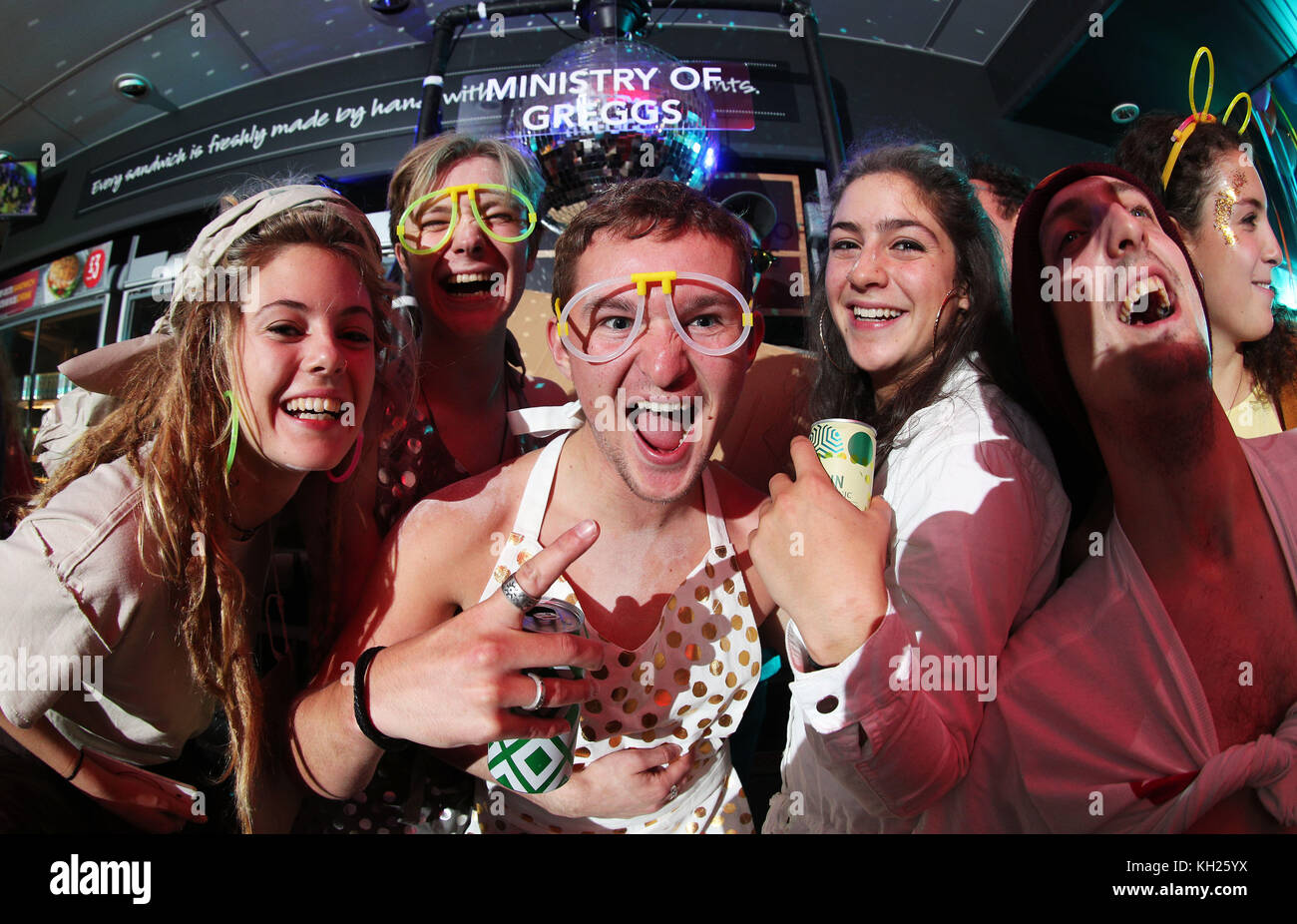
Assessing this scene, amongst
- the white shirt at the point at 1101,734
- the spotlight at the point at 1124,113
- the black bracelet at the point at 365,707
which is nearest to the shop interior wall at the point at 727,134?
the spotlight at the point at 1124,113

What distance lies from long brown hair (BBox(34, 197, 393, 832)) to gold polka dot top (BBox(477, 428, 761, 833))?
547mm

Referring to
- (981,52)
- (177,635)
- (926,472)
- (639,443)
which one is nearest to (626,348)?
(639,443)

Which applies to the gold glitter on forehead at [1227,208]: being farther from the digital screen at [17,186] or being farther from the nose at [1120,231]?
the digital screen at [17,186]

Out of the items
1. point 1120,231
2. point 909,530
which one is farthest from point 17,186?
point 1120,231

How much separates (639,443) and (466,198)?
3.83 feet

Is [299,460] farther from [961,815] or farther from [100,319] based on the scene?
[961,815]

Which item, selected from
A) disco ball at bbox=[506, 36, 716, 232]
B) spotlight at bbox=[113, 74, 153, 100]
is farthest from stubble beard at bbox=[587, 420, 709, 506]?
spotlight at bbox=[113, 74, 153, 100]

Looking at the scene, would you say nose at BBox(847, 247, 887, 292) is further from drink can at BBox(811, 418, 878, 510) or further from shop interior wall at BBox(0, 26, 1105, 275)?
shop interior wall at BBox(0, 26, 1105, 275)

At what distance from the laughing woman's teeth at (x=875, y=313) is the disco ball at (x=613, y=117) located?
787 millimetres

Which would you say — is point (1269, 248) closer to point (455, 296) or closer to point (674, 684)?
point (674, 684)

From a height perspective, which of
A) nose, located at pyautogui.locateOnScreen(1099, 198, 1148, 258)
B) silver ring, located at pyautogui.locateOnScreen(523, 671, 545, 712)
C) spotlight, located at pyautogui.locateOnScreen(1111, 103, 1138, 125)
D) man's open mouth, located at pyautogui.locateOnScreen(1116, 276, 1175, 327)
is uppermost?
spotlight, located at pyautogui.locateOnScreen(1111, 103, 1138, 125)

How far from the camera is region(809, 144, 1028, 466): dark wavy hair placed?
4.98 feet

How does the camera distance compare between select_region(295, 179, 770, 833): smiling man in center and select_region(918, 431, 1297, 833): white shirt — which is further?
select_region(295, 179, 770, 833): smiling man in center

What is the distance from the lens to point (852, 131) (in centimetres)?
Answer: 221
